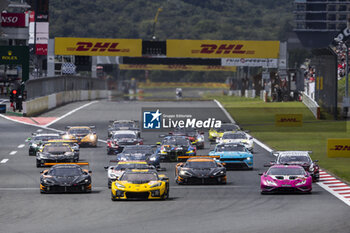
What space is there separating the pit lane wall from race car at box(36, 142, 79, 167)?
121ft

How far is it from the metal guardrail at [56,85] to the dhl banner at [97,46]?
365 centimetres

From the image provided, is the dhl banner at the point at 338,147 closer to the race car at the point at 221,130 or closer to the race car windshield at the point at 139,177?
the race car at the point at 221,130

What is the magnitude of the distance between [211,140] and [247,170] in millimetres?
19053

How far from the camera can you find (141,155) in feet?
138

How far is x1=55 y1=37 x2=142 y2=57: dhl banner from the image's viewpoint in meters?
102

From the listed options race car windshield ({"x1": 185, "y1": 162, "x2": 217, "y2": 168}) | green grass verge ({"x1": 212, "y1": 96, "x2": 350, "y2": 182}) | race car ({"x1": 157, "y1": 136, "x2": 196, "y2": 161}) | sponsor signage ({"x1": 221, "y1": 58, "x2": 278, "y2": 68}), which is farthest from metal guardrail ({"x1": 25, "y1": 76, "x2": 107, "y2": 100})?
race car windshield ({"x1": 185, "y1": 162, "x2": 217, "y2": 168})

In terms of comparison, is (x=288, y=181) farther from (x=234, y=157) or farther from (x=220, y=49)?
(x=220, y=49)

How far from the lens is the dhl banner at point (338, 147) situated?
46.7m

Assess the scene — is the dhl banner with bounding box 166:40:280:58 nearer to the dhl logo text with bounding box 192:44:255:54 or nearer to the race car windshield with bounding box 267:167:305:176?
the dhl logo text with bounding box 192:44:255:54

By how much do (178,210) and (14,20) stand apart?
95.3 meters

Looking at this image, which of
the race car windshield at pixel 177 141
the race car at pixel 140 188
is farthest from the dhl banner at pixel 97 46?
the race car at pixel 140 188

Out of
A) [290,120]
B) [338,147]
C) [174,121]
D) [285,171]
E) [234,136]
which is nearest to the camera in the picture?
[285,171]

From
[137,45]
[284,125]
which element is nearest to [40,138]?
[284,125]

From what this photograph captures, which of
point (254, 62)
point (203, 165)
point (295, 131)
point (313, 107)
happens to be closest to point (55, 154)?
point (203, 165)
